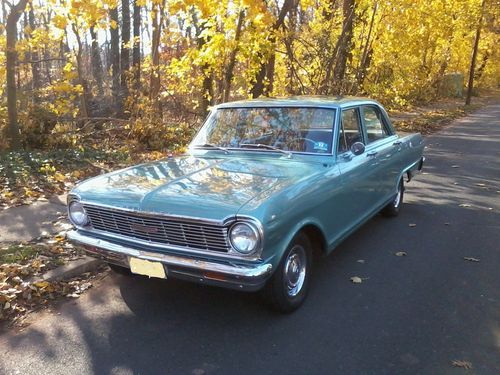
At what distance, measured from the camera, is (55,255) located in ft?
15.0

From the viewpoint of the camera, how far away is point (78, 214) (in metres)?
3.85

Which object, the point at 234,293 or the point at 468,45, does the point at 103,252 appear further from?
the point at 468,45

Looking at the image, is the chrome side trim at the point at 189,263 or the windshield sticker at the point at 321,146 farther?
the windshield sticker at the point at 321,146

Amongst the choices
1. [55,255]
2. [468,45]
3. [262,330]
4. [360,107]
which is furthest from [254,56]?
[468,45]

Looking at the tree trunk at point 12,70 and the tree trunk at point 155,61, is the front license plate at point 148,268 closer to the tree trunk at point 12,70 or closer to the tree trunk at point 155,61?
the tree trunk at point 12,70

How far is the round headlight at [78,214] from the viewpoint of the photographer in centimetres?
381

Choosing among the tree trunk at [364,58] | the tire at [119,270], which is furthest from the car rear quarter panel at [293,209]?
the tree trunk at [364,58]

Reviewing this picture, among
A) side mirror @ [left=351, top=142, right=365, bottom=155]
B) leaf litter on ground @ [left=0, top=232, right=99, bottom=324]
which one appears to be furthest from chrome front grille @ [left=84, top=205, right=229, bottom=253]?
side mirror @ [left=351, top=142, right=365, bottom=155]

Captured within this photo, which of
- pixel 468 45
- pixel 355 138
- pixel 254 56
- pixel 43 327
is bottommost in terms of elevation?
pixel 43 327

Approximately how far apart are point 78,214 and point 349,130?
261 cm

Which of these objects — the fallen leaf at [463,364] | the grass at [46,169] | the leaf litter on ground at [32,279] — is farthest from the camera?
the grass at [46,169]

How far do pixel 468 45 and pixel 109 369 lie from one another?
33.1 metres

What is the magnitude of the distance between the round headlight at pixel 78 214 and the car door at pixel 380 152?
9.17ft

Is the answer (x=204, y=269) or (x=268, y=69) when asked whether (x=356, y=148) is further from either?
(x=268, y=69)
